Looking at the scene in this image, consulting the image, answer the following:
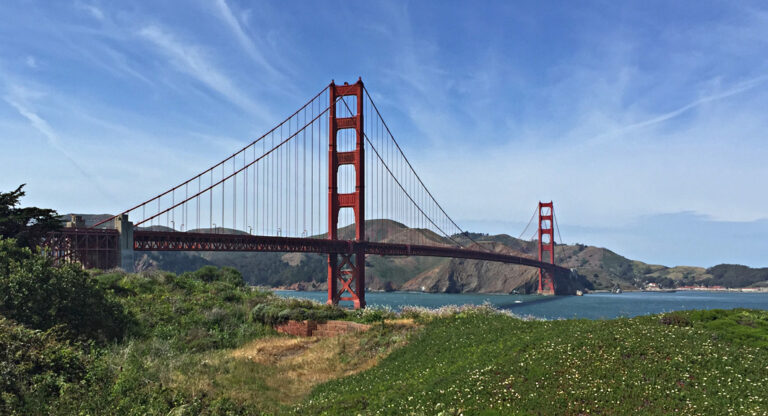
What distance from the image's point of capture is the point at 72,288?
22906 mm

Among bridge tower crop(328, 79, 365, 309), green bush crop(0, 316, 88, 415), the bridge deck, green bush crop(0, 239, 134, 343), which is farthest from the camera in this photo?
bridge tower crop(328, 79, 365, 309)

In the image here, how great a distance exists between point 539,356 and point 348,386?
627cm

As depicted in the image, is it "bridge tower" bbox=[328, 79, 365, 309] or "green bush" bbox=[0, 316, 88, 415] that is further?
"bridge tower" bbox=[328, 79, 365, 309]

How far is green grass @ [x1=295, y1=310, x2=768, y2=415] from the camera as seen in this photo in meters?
13.5

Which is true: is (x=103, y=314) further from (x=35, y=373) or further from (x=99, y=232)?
(x=99, y=232)

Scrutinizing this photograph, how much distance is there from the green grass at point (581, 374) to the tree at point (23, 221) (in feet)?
98.5

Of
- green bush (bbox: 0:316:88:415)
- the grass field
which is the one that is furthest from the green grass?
green bush (bbox: 0:316:88:415)

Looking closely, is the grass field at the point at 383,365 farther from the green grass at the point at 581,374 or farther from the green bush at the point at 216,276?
the green bush at the point at 216,276

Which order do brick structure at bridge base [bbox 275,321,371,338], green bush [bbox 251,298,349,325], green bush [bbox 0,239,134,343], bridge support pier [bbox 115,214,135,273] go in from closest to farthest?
1. green bush [bbox 0,239,134,343]
2. brick structure at bridge base [bbox 275,321,371,338]
3. green bush [bbox 251,298,349,325]
4. bridge support pier [bbox 115,214,135,273]

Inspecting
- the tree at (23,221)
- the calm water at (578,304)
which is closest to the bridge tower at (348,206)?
the calm water at (578,304)

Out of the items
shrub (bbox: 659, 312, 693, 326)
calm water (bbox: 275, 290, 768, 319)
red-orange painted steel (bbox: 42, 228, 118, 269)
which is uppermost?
red-orange painted steel (bbox: 42, 228, 118, 269)

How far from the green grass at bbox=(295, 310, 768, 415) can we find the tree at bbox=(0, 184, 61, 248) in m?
30.0

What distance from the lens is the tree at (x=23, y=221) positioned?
3716 cm

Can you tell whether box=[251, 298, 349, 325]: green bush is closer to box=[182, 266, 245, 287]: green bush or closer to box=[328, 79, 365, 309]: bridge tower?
box=[182, 266, 245, 287]: green bush
